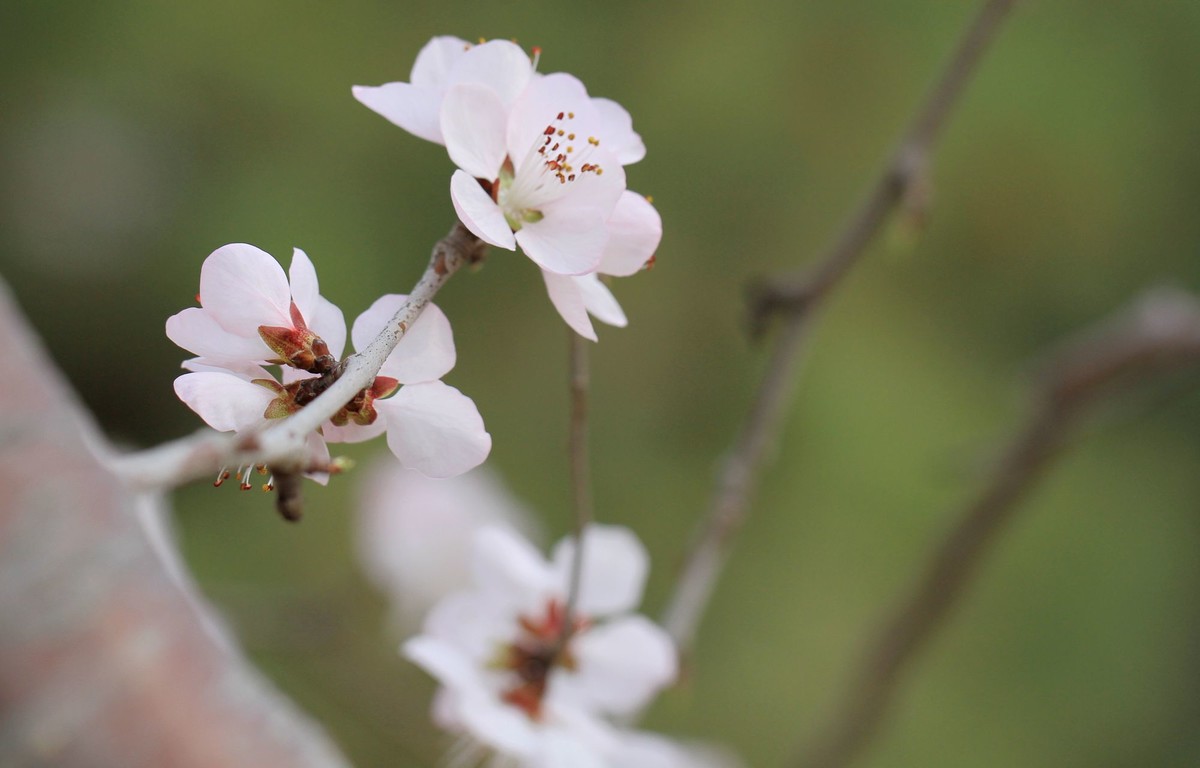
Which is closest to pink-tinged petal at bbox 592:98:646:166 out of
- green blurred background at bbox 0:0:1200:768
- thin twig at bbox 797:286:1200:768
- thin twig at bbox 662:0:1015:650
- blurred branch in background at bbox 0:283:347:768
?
blurred branch in background at bbox 0:283:347:768

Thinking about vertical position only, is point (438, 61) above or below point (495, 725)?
above

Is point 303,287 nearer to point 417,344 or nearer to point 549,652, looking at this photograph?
point 417,344

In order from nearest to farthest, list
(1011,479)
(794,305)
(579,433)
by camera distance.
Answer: (579,433) < (794,305) < (1011,479)

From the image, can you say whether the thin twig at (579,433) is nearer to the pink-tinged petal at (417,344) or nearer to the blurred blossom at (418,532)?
the pink-tinged petal at (417,344)

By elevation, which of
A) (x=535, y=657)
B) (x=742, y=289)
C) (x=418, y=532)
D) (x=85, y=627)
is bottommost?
(x=418, y=532)

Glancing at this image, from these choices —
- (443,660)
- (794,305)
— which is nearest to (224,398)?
(443,660)
